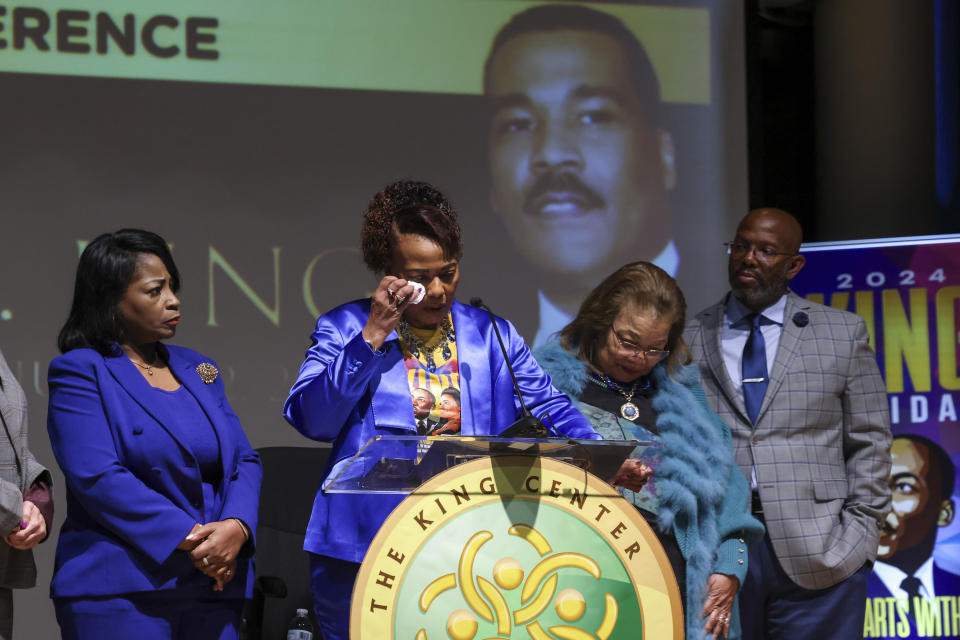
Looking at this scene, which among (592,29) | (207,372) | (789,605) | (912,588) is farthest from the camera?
(592,29)

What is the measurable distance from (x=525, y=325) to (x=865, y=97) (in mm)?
1744

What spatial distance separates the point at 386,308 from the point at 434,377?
27 cm

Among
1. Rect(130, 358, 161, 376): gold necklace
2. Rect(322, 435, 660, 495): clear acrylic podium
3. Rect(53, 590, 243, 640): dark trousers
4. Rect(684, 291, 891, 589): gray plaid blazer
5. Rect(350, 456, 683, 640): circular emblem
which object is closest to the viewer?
Rect(350, 456, 683, 640): circular emblem

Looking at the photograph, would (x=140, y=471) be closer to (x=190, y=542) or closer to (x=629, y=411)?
(x=190, y=542)

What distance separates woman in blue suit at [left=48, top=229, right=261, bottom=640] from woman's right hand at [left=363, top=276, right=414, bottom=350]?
1.76 feet

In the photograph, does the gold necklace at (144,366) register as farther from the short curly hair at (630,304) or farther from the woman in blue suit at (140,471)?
the short curly hair at (630,304)

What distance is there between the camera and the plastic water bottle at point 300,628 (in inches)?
146

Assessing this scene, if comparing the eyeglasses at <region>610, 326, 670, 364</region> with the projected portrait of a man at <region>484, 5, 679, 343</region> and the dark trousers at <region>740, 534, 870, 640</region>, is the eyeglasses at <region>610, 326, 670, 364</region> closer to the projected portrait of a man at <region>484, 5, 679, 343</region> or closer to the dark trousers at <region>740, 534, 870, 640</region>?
the dark trousers at <region>740, 534, 870, 640</region>

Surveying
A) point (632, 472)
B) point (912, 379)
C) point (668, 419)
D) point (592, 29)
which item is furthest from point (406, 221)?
point (912, 379)

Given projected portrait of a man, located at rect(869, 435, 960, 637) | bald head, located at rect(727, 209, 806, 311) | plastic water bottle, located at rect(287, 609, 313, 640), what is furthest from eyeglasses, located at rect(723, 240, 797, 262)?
plastic water bottle, located at rect(287, 609, 313, 640)

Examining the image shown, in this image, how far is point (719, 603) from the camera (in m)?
2.59

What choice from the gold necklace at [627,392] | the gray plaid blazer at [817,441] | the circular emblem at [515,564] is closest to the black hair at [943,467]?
the gray plaid blazer at [817,441]

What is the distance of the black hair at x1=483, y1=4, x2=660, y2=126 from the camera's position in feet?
14.0

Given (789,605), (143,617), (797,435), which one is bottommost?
(789,605)
